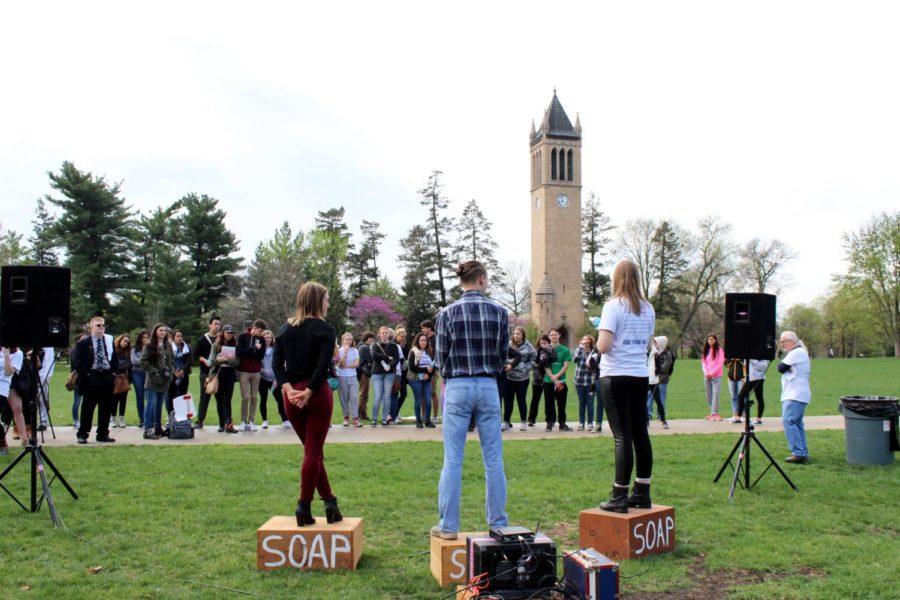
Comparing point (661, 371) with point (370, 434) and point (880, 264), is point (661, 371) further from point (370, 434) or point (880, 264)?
point (880, 264)

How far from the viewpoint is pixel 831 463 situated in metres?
10.4

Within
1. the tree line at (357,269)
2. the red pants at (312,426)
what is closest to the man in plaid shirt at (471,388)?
the red pants at (312,426)

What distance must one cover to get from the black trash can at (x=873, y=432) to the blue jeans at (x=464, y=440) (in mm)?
7385

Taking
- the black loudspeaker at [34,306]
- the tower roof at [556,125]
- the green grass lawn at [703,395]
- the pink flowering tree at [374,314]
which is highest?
the tower roof at [556,125]

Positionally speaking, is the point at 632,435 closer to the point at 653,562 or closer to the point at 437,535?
the point at 653,562

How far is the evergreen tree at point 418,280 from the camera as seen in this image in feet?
200

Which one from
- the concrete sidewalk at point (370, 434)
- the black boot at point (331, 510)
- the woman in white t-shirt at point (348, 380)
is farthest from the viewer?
the woman in white t-shirt at point (348, 380)

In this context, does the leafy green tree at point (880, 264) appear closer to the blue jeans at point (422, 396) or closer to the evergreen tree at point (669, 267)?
the evergreen tree at point (669, 267)

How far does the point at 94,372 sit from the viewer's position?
11492mm

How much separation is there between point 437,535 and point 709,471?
5.50 m

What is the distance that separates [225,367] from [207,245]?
45315 millimetres

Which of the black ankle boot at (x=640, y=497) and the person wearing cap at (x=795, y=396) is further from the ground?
the person wearing cap at (x=795, y=396)

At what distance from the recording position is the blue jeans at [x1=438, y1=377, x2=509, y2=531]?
5.28 metres

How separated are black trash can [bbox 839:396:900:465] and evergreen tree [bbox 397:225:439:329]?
50.7m
